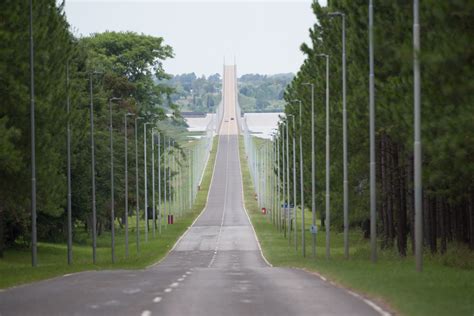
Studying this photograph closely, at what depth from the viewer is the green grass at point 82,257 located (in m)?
45.3

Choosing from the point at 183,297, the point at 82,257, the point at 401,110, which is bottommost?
the point at 82,257

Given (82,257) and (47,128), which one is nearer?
(47,128)

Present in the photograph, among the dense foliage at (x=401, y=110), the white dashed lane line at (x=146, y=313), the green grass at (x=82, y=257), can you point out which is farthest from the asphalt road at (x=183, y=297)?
the dense foliage at (x=401, y=110)

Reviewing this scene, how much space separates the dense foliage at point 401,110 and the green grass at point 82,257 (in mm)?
12424

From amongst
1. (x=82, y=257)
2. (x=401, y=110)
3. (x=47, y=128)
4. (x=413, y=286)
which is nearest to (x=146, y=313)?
(x=413, y=286)

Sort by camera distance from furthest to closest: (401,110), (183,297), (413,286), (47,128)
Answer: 1. (47,128)
2. (401,110)
3. (413,286)
4. (183,297)

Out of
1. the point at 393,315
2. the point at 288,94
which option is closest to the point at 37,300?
the point at 393,315

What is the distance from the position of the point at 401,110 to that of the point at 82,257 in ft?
152

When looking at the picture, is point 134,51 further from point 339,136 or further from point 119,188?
point 339,136

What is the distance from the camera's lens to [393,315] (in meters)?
24.0

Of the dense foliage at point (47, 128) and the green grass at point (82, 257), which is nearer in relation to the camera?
the green grass at point (82, 257)

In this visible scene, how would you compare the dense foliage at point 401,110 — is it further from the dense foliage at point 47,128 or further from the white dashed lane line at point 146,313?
the dense foliage at point 47,128

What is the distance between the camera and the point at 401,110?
41750 millimetres

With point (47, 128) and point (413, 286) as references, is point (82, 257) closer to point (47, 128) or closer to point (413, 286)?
point (47, 128)
